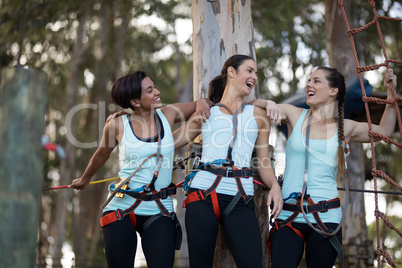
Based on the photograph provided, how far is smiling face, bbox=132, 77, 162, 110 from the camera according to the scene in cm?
361

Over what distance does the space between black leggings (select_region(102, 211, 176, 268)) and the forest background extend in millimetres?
7179

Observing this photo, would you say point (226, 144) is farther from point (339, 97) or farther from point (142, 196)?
point (339, 97)

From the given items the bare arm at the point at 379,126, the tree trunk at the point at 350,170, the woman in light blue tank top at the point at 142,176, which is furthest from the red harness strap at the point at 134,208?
the tree trunk at the point at 350,170

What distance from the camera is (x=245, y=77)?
3629mm

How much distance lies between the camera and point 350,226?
7496 millimetres

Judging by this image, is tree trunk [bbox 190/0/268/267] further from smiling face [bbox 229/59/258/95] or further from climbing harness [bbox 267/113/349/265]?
climbing harness [bbox 267/113/349/265]

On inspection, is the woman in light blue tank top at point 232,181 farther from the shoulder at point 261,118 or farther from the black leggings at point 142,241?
the black leggings at point 142,241

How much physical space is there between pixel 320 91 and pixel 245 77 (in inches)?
21.0

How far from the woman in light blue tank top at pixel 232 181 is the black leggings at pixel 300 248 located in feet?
→ 0.43

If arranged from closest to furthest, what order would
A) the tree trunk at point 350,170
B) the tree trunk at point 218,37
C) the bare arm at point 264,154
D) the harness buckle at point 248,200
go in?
1. the harness buckle at point 248,200
2. the bare arm at point 264,154
3. the tree trunk at point 218,37
4. the tree trunk at point 350,170

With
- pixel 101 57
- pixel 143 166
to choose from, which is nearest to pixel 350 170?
pixel 143 166

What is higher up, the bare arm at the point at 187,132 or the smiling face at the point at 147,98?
the smiling face at the point at 147,98

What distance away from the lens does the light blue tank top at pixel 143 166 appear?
3387 millimetres

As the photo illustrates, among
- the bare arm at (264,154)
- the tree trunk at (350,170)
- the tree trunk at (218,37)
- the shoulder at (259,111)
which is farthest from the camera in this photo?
the tree trunk at (350,170)
